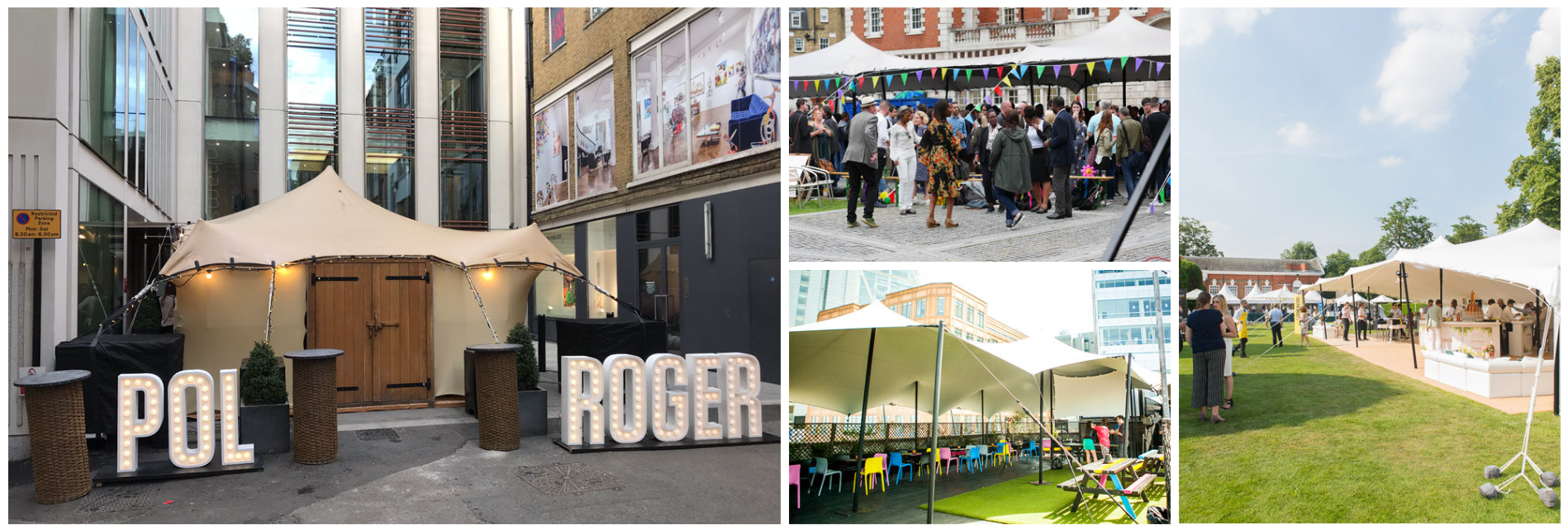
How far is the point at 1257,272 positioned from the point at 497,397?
5734 mm

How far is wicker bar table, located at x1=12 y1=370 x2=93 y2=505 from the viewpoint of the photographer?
580cm

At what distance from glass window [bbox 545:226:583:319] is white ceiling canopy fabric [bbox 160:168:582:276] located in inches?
273

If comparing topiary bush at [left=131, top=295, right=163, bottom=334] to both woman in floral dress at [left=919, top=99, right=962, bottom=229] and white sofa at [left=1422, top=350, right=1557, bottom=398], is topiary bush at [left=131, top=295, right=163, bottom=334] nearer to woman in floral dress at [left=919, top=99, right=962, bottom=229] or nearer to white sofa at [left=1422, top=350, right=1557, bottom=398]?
woman in floral dress at [left=919, top=99, right=962, bottom=229]

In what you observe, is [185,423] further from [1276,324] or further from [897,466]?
[1276,324]

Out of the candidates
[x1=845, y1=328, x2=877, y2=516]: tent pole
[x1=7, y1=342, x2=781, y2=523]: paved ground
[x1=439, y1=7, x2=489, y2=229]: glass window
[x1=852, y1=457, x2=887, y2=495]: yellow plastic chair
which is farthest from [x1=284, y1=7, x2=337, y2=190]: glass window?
[x1=852, y1=457, x2=887, y2=495]: yellow plastic chair

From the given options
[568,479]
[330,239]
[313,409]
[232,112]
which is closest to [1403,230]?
[568,479]

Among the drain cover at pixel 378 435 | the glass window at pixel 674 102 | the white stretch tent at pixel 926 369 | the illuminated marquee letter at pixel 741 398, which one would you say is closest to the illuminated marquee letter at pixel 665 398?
the illuminated marquee letter at pixel 741 398

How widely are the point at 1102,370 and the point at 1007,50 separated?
2.23m

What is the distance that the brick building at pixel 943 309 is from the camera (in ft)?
17.6

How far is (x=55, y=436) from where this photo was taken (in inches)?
230

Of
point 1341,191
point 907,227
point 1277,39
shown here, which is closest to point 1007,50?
point 907,227

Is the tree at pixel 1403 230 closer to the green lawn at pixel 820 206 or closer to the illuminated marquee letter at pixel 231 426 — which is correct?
the green lawn at pixel 820 206

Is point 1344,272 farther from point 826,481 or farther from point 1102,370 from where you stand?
point 826,481

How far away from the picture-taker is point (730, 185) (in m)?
12.1
